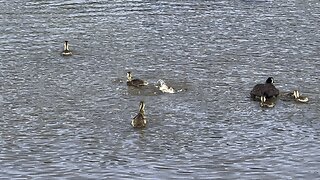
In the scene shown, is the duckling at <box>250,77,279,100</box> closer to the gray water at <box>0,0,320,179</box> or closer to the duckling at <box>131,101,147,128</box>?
the gray water at <box>0,0,320,179</box>

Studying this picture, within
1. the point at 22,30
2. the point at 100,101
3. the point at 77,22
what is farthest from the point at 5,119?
the point at 77,22

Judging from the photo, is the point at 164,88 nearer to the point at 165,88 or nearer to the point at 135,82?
the point at 165,88

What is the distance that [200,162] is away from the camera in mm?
17844

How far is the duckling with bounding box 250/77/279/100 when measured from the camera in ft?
74.3

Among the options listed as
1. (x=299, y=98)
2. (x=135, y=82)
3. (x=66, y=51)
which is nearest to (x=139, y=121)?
(x=135, y=82)

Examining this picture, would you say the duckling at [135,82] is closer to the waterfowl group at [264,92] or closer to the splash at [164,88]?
the waterfowl group at [264,92]

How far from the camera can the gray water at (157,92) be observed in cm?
1788

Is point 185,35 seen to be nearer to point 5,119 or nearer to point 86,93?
point 86,93

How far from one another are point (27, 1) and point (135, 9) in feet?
20.8

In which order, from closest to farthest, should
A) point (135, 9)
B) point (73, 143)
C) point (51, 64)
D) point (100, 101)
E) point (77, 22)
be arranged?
point (73, 143), point (100, 101), point (51, 64), point (77, 22), point (135, 9)

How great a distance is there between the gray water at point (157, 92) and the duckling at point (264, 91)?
1.05 feet

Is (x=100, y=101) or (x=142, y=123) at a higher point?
(x=100, y=101)

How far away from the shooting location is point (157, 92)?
23.5 meters

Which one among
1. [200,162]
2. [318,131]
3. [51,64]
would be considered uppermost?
[51,64]
